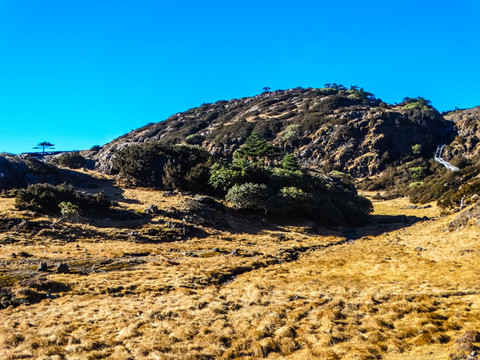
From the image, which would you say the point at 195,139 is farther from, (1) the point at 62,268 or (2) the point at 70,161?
(1) the point at 62,268

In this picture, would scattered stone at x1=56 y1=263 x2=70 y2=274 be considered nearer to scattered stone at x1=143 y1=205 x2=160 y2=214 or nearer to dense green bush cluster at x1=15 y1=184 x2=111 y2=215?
dense green bush cluster at x1=15 y1=184 x2=111 y2=215

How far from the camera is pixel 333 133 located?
11675cm

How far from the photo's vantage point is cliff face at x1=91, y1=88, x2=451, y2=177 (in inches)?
4245

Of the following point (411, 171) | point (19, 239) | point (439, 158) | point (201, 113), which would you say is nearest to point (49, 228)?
point (19, 239)

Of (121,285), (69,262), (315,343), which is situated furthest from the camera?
(69,262)

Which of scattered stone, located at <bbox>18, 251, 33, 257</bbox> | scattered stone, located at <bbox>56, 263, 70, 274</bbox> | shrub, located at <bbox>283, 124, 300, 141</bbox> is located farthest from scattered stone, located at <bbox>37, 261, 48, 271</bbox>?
shrub, located at <bbox>283, 124, 300, 141</bbox>

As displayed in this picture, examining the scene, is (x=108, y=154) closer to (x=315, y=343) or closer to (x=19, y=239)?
(x=19, y=239)

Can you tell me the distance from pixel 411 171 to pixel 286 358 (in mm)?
99350

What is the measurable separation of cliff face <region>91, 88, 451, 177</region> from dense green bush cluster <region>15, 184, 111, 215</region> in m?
63.1

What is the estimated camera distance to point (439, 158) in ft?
326

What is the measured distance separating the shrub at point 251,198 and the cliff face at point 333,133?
67.1 metres

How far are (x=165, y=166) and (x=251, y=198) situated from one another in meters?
19.4

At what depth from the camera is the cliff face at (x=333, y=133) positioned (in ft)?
Answer: 354

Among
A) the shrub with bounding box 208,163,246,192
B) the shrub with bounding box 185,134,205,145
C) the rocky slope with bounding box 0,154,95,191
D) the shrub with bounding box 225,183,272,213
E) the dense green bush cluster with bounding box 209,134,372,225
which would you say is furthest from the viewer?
the shrub with bounding box 185,134,205,145
